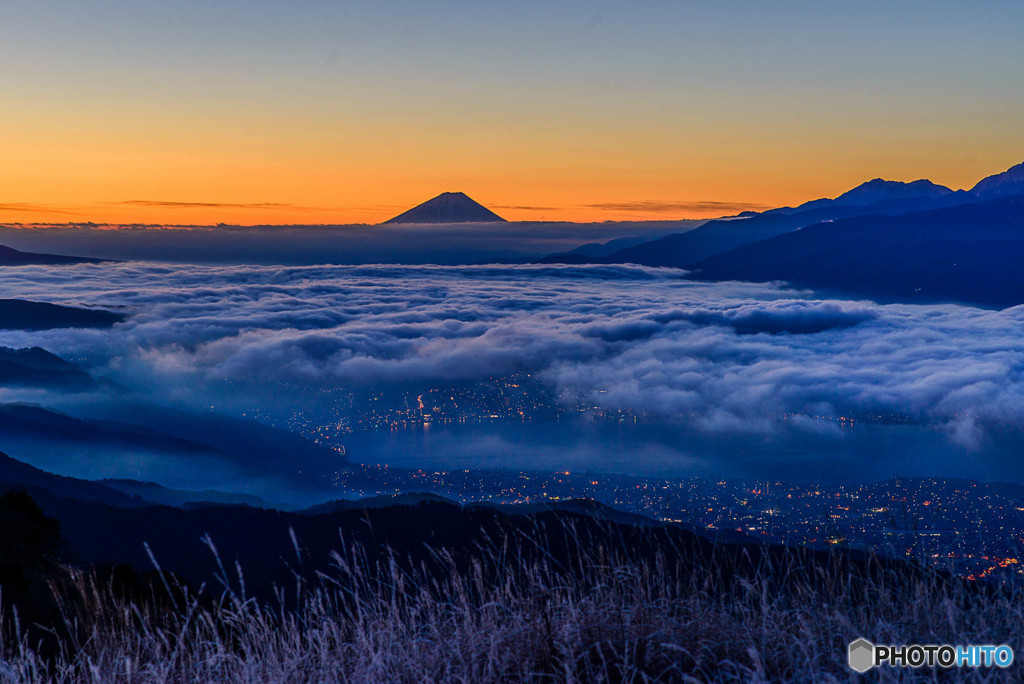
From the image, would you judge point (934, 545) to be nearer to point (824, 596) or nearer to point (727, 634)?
point (824, 596)

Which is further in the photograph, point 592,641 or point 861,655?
point 592,641

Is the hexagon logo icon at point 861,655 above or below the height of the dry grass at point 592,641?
above

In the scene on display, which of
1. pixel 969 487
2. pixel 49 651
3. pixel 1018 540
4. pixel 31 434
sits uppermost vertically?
pixel 1018 540

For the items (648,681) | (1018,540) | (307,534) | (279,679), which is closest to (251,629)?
(279,679)

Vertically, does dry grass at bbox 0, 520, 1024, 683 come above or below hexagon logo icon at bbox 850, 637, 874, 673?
below

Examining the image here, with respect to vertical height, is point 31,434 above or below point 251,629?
below

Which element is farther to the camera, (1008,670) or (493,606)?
(493,606)

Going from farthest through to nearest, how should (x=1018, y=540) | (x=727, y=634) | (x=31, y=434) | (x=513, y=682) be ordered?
(x=31, y=434)
(x=1018, y=540)
(x=727, y=634)
(x=513, y=682)

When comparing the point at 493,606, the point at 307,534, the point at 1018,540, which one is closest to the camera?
the point at 493,606
